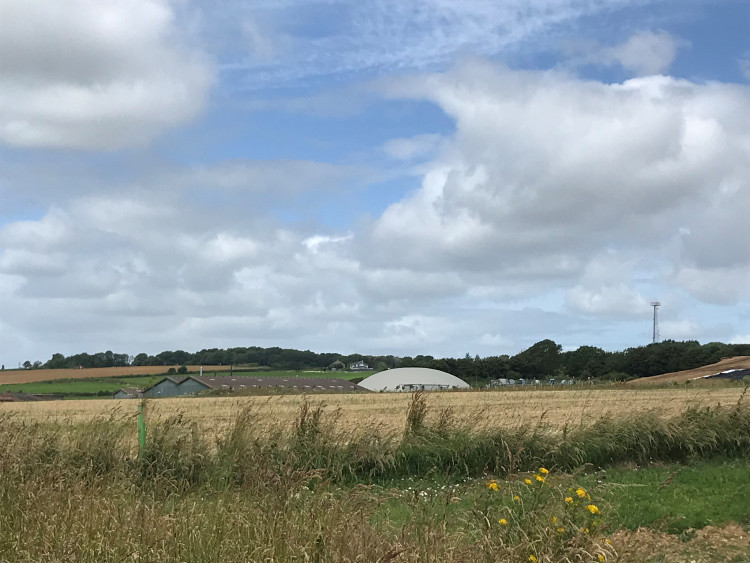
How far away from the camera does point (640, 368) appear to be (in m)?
115

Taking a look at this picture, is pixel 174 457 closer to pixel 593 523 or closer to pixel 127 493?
pixel 127 493

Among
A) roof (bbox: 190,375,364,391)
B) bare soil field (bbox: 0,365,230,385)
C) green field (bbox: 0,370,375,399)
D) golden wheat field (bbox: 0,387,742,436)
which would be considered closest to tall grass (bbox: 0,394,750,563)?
golden wheat field (bbox: 0,387,742,436)

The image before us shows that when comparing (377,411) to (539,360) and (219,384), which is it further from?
(539,360)

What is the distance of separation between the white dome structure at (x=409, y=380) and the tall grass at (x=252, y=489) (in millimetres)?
74288

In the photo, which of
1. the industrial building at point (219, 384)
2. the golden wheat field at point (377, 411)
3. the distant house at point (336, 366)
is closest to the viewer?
the golden wheat field at point (377, 411)

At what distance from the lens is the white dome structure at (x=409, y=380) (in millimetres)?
90375

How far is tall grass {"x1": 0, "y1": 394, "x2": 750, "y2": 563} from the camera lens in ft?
18.3

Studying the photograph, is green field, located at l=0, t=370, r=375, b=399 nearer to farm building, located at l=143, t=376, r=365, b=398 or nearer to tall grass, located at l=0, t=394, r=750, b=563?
farm building, located at l=143, t=376, r=365, b=398

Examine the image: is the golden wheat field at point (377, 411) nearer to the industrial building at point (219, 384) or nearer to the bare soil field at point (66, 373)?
the industrial building at point (219, 384)

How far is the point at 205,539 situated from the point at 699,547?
690 centimetres

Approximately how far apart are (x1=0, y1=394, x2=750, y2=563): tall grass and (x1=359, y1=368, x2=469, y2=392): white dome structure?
7429 centimetres

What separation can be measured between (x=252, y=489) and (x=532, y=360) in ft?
403

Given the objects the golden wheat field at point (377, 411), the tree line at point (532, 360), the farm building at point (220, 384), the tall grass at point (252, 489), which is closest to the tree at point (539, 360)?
the tree line at point (532, 360)

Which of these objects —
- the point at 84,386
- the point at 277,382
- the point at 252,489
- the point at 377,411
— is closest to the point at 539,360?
the point at 277,382
